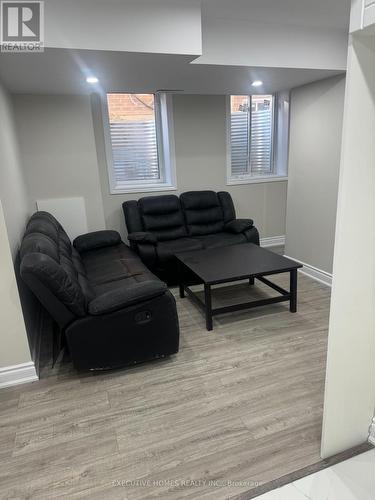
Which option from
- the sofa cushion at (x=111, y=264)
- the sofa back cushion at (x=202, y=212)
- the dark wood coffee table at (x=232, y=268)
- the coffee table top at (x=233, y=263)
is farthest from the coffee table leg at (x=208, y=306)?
the sofa back cushion at (x=202, y=212)

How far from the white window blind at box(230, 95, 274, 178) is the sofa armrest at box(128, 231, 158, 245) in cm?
182

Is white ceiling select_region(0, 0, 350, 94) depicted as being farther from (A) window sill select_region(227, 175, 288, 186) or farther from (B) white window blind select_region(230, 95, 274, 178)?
(A) window sill select_region(227, 175, 288, 186)

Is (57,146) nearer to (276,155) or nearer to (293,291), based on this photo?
(293,291)

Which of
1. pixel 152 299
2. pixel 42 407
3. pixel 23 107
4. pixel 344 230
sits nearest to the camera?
pixel 344 230

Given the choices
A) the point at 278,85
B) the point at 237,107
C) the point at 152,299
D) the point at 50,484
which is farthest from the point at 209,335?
the point at 237,107

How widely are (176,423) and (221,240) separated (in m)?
2.40

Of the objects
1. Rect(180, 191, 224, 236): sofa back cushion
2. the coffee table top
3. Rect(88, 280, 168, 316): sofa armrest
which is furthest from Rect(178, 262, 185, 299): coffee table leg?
Rect(88, 280, 168, 316): sofa armrest

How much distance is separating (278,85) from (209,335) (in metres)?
2.95

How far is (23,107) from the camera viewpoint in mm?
3670

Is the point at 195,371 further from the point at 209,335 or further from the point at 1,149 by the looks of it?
the point at 1,149

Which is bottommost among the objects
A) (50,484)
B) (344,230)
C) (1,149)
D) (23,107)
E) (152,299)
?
(50,484)

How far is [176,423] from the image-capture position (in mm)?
1946

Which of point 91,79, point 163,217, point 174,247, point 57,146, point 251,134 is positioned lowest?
point 174,247

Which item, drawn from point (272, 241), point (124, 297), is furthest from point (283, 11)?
point (272, 241)
